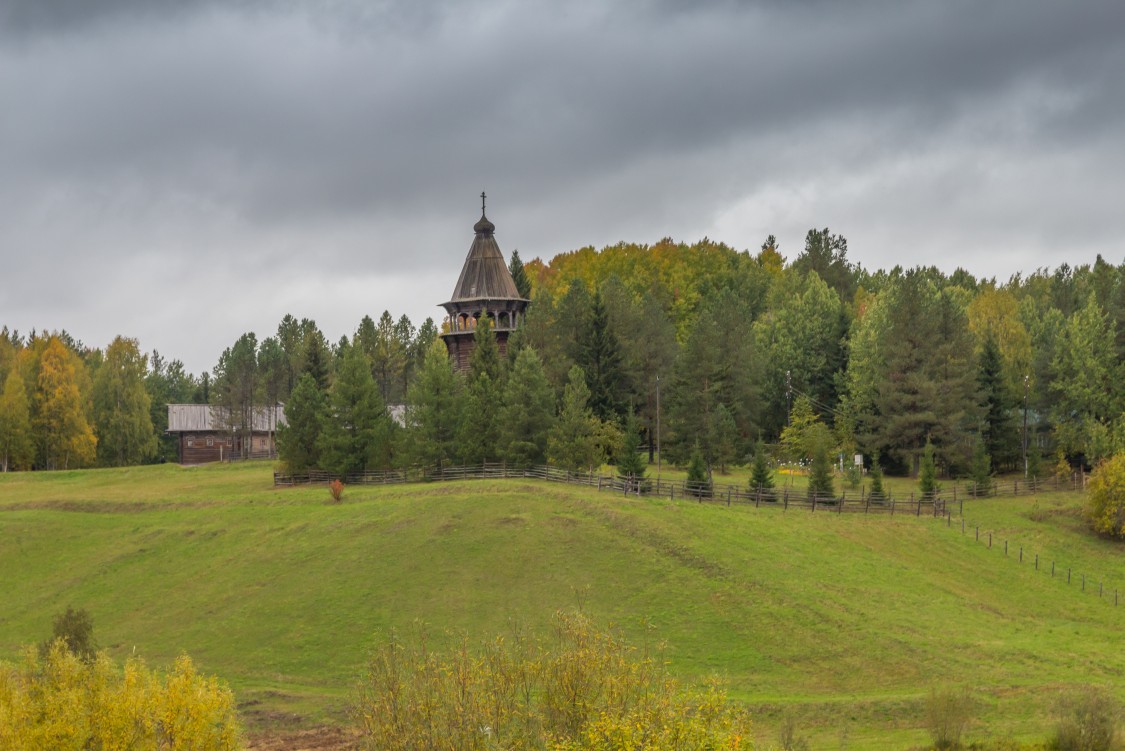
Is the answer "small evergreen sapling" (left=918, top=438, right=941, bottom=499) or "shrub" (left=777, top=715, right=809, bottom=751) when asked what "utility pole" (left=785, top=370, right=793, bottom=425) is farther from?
"shrub" (left=777, top=715, right=809, bottom=751)

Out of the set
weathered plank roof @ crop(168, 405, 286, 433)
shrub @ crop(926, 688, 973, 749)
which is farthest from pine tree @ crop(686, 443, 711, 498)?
weathered plank roof @ crop(168, 405, 286, 433)

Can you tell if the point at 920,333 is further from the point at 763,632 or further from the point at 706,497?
the point at 763,632

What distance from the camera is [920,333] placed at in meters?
81.3

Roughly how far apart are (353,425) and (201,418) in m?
46.5

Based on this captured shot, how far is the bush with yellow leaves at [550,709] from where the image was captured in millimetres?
20156

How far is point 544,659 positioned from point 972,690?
1661 cm

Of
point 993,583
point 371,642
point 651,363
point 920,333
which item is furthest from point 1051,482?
point 371,642

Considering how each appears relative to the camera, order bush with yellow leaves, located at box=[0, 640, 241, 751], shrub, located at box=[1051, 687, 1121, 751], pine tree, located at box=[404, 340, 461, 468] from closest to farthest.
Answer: bush with yellow leaves, located at box=[0, 640, 241, 751], shrub, located at box=[1051, 687, 1121, 751], pine tree, located at box=[404, 340, 461, 468]

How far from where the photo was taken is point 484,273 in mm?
83938

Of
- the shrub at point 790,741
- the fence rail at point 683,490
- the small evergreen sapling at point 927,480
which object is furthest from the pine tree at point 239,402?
the shrub at point 790,741

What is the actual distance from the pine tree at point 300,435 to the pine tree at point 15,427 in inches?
1427

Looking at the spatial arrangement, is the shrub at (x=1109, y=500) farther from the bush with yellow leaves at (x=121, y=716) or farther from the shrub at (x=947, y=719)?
the bush with yellow leaves at (x=121, y=716)

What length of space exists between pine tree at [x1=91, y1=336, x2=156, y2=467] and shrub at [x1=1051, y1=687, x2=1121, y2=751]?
92.1 m

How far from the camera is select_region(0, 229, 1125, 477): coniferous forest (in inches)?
2670
